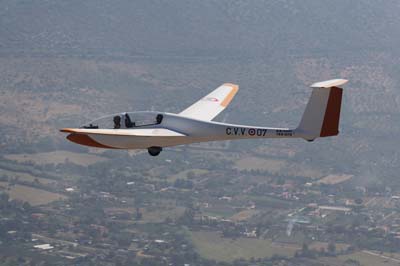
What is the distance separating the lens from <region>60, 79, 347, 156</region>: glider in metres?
59.0

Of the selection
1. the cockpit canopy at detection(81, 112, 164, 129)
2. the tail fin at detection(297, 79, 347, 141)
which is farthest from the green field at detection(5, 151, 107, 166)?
the tail fin at detection(297, 79, 347, 141)

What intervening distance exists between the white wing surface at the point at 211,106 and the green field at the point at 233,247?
50.3 meters

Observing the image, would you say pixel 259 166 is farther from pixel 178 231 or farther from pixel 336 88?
pixel 336 88

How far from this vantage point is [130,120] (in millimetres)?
60688

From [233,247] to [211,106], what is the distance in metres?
56.4

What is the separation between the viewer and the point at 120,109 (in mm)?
187125

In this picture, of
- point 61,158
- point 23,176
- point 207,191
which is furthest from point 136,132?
point 61,158

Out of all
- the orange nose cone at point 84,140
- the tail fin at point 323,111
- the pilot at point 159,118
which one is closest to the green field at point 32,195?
the orange nose cone at point 84,140

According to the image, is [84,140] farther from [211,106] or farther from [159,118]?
[211,106]

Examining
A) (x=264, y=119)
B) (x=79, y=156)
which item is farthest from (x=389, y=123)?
(x=79, y=156)

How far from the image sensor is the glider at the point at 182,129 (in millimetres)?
59031

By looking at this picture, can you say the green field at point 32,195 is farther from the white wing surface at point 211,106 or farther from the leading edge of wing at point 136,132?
the leading edge of wing at point 136,132

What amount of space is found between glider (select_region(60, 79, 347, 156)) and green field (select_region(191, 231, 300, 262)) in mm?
62043

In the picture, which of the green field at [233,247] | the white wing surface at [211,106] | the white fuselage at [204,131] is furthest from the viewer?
the green field at [233,247]
